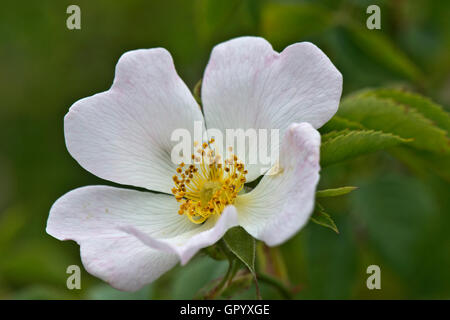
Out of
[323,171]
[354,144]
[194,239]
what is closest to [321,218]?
[354,144]

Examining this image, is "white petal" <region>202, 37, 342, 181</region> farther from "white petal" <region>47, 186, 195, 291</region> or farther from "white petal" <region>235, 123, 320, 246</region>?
"white petal" <region>47, 186, 195, 291</region>

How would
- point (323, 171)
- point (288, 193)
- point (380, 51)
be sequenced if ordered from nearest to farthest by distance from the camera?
point (288, 193)
point (323, 171)
point (380, 51)

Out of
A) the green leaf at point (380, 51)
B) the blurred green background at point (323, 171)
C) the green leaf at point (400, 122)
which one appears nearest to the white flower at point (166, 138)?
the green leaf at point (400, 122)

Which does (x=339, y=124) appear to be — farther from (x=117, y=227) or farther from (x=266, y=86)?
(x=117, y=227)

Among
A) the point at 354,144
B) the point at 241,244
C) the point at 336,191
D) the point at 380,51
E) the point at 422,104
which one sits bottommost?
the point at 241,244

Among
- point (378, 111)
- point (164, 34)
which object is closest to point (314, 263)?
point (378, 111)

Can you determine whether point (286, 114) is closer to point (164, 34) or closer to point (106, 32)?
point (164, 34)

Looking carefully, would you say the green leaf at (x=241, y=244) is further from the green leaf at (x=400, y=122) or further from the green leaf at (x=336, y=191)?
the green leaf at (x=400, y=122)
